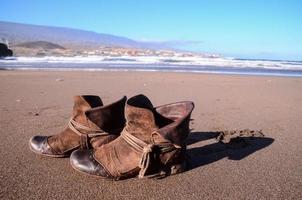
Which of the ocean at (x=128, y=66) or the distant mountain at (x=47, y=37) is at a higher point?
the ocean at (x=128, y=66)

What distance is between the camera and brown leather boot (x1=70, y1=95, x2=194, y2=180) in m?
1.84

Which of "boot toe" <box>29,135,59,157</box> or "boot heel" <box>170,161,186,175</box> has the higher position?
"boot heel" <box>170,161,186,175</box>

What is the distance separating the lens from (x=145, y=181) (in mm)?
1869

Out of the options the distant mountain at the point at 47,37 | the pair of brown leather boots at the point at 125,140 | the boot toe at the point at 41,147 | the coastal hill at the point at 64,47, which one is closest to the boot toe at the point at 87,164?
the pair of brown leather boots at the point at 125,140

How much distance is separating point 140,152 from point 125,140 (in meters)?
0.13

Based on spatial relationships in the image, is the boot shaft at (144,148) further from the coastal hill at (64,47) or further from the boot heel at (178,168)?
the coastal hill at (64,47)

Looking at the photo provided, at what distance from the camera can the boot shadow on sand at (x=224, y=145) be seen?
7.48 feet

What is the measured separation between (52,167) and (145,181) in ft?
1.89

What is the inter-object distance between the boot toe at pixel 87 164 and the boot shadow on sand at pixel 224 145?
520 mm

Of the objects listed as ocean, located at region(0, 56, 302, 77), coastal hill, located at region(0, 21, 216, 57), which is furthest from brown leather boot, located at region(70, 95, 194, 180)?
coastal hill, located at region(0, 21, 216, 57)

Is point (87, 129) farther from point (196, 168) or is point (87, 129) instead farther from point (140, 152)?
point (196, 168)

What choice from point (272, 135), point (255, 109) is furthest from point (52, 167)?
point (255, 109)

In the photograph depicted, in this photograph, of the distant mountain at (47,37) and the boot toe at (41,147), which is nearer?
the boot toe at (41,147)

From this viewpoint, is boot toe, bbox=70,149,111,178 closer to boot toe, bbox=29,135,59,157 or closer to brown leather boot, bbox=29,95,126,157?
brown leather boot, bbox=29,95,126,157
